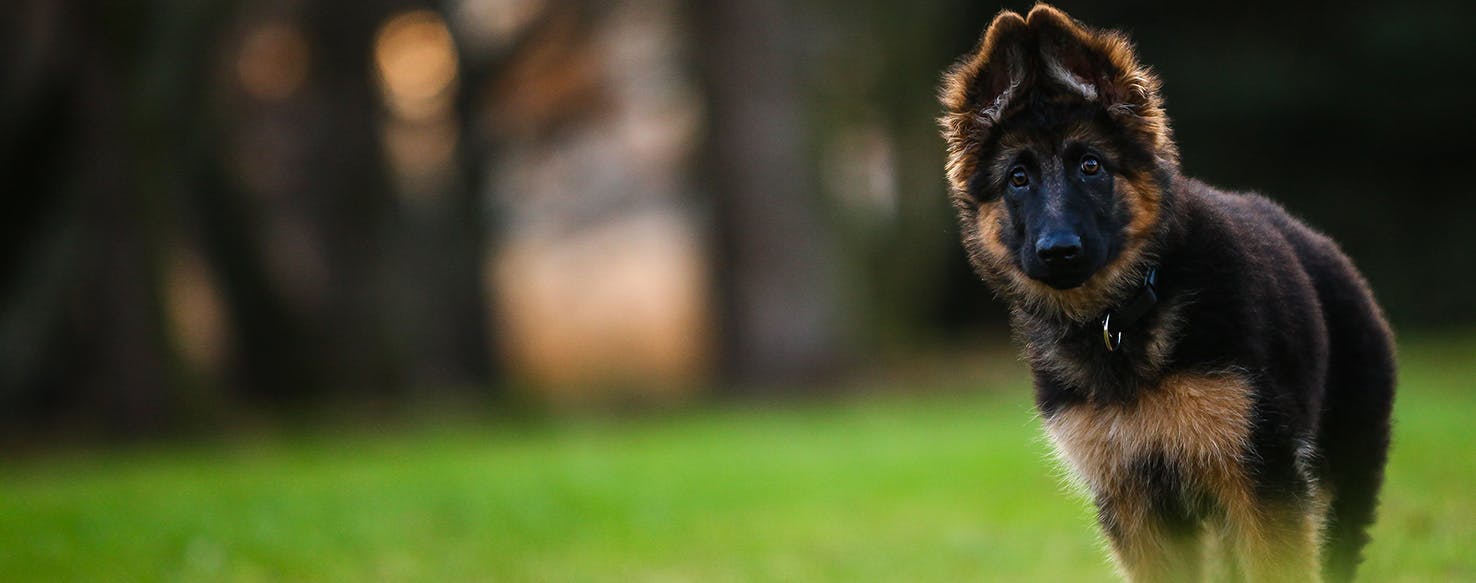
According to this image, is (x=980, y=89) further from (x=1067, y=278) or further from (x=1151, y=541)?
(x=1151, y=541)

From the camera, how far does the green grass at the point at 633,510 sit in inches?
352

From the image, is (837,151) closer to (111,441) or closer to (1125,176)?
(111,441)

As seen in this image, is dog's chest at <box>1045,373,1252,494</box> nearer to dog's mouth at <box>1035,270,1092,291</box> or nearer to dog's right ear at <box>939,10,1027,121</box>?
dog's mouth at <box>1035,270,1092,291</box>

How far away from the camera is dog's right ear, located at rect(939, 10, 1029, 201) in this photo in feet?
20.0

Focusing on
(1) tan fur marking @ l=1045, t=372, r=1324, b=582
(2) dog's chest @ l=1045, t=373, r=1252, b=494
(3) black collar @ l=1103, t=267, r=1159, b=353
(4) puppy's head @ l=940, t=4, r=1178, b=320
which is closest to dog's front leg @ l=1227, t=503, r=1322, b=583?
(1) tan fur marking @ l=1045, t=372, r=1324, b=582

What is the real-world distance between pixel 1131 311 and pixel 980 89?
107 centimetres

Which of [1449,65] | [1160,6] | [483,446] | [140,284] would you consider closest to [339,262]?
[140,284]

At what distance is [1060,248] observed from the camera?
229 inches

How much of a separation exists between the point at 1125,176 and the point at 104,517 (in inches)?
299

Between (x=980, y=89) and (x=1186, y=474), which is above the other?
(x=980, y=89)

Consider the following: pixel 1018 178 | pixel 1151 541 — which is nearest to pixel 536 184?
pixel 1018 178

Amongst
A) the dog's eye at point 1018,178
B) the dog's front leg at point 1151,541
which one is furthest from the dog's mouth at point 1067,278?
the dog's front leg at point 1151,541

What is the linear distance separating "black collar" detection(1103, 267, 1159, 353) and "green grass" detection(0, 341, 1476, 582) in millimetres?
1086

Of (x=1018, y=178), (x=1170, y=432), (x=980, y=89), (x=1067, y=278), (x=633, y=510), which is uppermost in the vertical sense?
(x=980, y=89)
